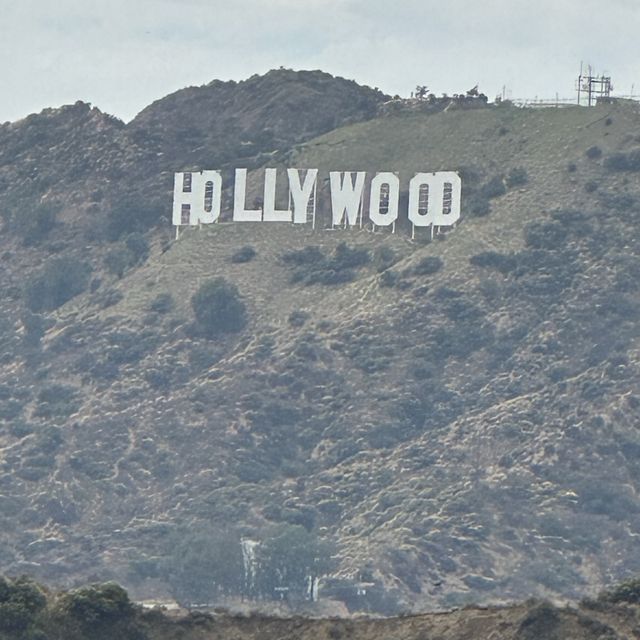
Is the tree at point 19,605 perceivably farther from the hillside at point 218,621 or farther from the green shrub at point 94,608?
the green shrub at point 94,608

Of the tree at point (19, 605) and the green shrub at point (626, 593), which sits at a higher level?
the green shrub at point (626, 593)

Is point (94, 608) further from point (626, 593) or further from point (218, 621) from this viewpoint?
point (626, 593)

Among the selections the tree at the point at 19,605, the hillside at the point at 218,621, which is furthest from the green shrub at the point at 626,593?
the tree at the point at 19,605

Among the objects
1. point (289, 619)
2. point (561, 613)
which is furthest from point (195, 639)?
point (561, 613)

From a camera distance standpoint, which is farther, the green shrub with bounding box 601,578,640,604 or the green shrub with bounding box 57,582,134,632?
the green shrub with bounding box 601,578,640,604

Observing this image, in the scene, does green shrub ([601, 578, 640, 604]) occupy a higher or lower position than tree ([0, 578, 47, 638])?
higher

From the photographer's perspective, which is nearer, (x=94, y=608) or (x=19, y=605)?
(x=94, y=608)

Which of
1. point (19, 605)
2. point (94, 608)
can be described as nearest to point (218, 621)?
point (94, 608)

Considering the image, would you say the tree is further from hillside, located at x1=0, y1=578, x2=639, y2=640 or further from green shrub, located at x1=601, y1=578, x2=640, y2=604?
green shrub, located at x1=601, y1=578, x2=640, y2=604

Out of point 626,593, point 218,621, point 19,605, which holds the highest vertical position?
point 626,593

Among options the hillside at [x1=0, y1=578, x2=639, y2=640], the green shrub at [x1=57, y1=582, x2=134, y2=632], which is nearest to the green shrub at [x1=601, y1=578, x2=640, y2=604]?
the hillside at [x1=0, y1=578, x2=639, y2=640]

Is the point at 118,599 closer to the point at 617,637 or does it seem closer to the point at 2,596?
the point at 2,596
